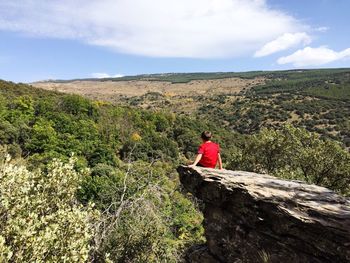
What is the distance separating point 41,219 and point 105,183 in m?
36.8

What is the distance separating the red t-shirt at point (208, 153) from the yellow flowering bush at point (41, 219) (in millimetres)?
5228

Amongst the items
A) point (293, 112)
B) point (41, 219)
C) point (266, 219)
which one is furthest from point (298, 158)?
point (293, 112)

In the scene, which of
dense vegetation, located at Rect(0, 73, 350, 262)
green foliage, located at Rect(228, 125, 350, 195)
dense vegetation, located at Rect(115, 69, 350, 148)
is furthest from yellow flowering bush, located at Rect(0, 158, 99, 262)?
dense vegetation, located at Rect(115, 69, 350, 148)

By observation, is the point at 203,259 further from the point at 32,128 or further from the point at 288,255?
the point at 32,128

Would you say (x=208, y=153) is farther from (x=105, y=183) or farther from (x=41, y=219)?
(x=105, y=183)

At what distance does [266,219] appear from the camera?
45.4 ft

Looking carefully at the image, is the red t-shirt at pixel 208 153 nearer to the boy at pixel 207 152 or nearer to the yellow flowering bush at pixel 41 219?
the boy at pixel 207 152

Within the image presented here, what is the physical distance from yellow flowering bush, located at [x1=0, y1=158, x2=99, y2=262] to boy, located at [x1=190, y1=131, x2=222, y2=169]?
16.8 ft

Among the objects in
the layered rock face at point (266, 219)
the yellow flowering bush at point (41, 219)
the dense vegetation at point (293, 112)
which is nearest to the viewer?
the yellow flowering bush at point (41, 219)

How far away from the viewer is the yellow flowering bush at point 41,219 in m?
10.9

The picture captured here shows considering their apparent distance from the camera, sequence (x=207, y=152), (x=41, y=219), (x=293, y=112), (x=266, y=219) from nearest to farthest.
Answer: (x=41, y=219), (x=266, y=219), (x=207, y=152), (x=293, y=112)

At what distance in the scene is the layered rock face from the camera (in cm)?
1186

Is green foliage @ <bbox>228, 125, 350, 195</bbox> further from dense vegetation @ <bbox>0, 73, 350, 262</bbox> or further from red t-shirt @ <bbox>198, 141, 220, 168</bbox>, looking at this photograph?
red t-shirt @ <bbox>198, 141, 220, 168</bbox>

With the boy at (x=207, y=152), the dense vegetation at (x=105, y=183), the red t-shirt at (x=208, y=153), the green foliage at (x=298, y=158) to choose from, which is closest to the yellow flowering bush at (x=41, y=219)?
the dense vegetation at (x=105, y=183)
